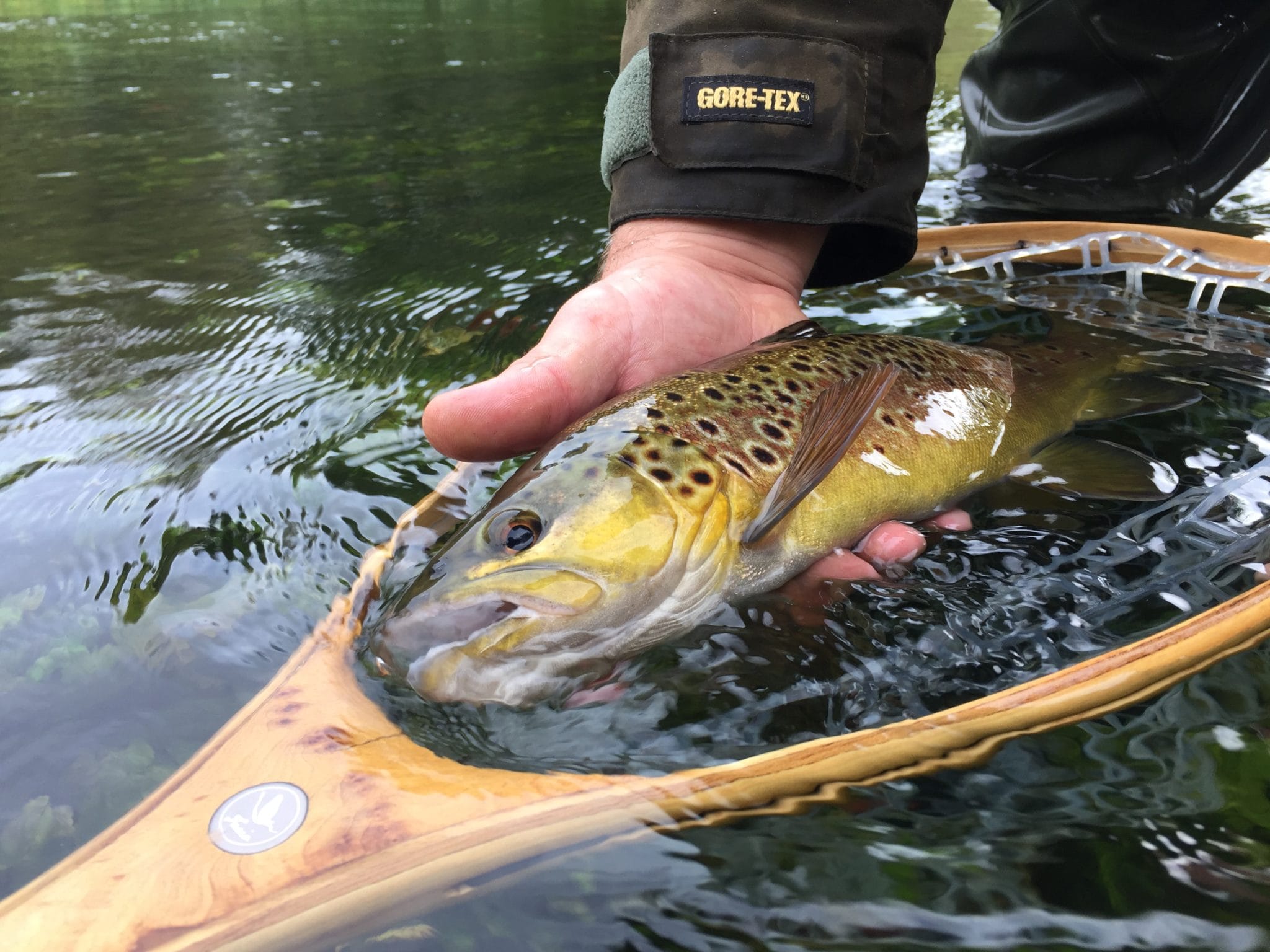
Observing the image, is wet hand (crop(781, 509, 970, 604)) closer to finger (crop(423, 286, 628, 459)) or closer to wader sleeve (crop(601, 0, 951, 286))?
finger (crop(423, 286, 628, 459))

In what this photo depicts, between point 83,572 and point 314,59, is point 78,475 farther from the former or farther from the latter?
point 314,59

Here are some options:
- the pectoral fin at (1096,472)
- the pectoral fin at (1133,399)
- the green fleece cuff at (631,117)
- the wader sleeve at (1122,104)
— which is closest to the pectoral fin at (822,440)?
the pectoral fin at (1096,472)

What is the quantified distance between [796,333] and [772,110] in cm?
77

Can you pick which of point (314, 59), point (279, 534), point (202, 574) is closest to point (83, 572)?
point (202, 574)

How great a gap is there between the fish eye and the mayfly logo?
595 mm

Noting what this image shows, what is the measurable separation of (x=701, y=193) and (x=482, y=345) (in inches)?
54.6

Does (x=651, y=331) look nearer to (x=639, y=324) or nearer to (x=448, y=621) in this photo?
(x=639, y=324)

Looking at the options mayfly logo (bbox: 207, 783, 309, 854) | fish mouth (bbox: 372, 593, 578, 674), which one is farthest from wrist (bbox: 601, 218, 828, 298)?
mayfly logo (bbox: 207, 783, 309, 854)

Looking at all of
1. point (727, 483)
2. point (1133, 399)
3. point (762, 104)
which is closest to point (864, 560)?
point (727, 483)

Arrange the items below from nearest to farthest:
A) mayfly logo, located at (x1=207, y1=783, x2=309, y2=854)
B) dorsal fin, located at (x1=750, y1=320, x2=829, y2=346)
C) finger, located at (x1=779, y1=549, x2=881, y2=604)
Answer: mayfly logo, located at (x1=207, y1=783, x2=309, y2=854)
finger, located at (x1=779, y1=549, x2=881, y2=604)
dorsal fin, located at (x1=750, y1=320, x2=829, y2=346)

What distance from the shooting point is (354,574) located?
95.3 inches

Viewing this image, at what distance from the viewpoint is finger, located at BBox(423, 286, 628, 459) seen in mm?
2293

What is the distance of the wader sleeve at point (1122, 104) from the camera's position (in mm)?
4617

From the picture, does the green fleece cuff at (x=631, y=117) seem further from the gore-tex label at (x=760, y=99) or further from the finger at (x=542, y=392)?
the finger at (x=542, y=392)
